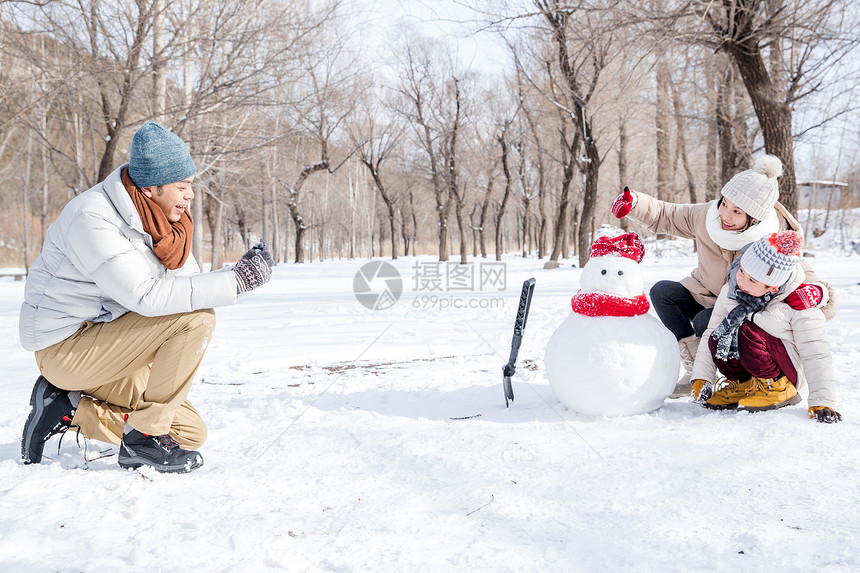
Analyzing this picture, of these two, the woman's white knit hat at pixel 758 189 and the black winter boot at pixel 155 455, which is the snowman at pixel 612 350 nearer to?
the woman's white knit hat at pixel 758 189

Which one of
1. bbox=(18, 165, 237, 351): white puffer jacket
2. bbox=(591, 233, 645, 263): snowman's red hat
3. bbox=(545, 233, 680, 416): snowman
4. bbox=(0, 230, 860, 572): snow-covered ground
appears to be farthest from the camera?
bbox=(591, 233, 645, 263): snowman's red hat

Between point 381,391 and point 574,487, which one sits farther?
Result: point 381,391

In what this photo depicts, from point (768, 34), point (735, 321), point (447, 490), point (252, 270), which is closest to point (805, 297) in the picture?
point (735, 321)

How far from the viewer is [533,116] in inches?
833

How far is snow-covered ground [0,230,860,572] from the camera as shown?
4.83ft

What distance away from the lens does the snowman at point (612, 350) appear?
97.9 inches

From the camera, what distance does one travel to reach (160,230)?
6.95ft

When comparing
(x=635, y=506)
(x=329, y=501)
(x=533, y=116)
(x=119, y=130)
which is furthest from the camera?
(x=533, y=116)

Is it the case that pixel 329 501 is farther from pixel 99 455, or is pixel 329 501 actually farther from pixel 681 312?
pixel 681 312

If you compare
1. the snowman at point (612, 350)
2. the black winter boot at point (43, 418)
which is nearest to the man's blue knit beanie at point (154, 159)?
the black winter boot at point (43, 418)

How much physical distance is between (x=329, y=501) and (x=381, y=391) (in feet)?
4.71

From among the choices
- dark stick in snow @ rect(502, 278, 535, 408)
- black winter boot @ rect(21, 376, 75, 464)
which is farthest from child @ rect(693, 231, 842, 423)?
black winter boot @ rect(21, 376, 75, 464)

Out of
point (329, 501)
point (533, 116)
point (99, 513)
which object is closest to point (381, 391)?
point (329, 501)

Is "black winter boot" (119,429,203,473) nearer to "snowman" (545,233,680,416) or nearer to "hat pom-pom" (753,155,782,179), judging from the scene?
"snowman" (545,233,680,416)
